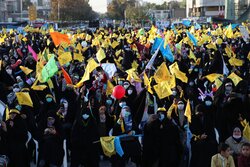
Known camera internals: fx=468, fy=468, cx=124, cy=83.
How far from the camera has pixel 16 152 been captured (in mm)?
7047

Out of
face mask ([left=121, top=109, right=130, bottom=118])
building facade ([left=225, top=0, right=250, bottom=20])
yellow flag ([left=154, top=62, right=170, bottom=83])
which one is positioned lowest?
face mask ([left=121, top=109, right=130, bottom=118])

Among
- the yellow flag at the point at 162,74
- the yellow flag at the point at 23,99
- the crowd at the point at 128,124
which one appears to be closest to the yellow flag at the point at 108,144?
the crowd at the point at 128,124

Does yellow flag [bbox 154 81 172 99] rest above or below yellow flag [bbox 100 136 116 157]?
above

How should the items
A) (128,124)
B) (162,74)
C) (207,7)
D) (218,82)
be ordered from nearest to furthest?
(128,124) < (162,74) < (218,82) < (207,7)

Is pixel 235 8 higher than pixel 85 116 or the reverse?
higher

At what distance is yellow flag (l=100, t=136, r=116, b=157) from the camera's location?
7.18 meters

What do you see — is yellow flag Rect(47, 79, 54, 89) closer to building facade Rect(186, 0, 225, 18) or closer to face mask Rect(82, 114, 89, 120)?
face mask Rect(82, 114, 89, 120)

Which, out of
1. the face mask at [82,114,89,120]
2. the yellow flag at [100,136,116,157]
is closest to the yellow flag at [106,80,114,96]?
the face mask at [82,114,89,120]

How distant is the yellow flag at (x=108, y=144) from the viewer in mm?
7184

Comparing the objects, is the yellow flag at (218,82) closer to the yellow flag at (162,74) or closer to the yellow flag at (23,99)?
the yellow flag at (162,74)

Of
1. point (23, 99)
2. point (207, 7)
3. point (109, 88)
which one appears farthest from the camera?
point (207, 7)

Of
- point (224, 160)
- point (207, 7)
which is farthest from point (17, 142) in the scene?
point (207, 7)

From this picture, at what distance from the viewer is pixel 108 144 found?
722 cm

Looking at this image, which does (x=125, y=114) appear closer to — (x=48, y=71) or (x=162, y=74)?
(x=162, y=74)
